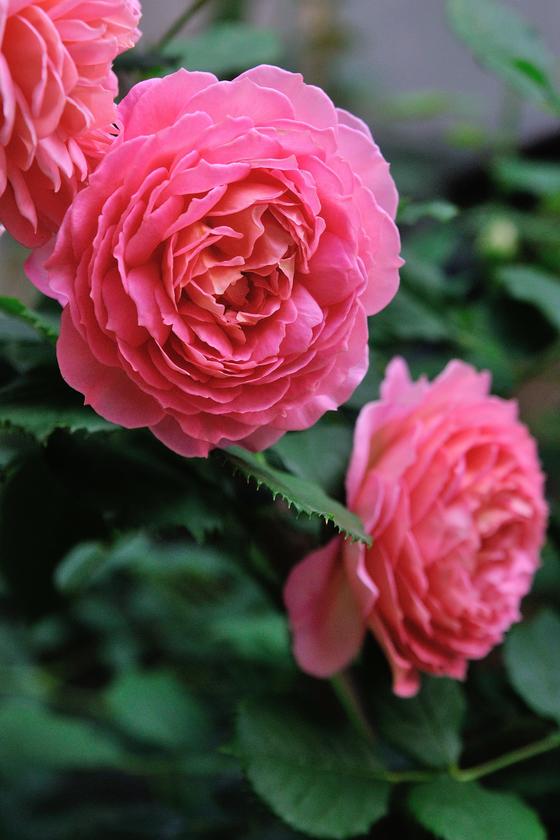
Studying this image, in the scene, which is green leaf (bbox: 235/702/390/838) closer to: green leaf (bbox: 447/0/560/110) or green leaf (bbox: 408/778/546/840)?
green leaf (bbox: 408/778/546/840)

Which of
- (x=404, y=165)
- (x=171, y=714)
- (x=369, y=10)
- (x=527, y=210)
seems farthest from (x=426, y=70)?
(x=171, y=714)

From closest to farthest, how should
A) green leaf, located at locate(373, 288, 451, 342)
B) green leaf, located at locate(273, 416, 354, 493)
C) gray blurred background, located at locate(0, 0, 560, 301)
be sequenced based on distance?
green leaf, located at locate(273, 416, 354, 493) < green leaf, located at locate(373, 288, 451, 342) < gray blurred background, located at locate(0, 0, 560, 301)

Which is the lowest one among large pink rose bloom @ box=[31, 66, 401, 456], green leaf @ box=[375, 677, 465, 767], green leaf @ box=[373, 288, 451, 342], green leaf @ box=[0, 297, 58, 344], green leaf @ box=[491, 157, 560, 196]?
green leaf @ box=[375, 677, 465, 767]

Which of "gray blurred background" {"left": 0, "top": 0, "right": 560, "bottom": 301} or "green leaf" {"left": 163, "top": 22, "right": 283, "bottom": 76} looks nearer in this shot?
"green leaf" {"left": 163, "top": 22, "right": 283, "bottom": 76}

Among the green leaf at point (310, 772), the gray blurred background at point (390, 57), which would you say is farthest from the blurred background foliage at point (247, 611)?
the gray blurred background at point (390, 57)

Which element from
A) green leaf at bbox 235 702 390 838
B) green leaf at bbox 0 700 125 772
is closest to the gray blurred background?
green leaf at bbox 0 700 125 772

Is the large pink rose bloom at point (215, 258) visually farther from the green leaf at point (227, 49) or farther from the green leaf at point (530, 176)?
the green leaf at point (530, 176)

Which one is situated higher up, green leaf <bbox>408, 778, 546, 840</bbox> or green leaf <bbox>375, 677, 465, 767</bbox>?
green leaf <bbox>408, 778, 546, 840</bbox>

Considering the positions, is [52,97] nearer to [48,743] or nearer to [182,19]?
[182,19]
